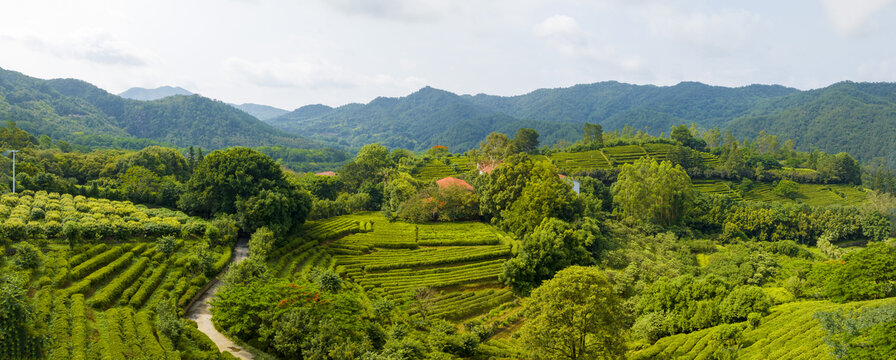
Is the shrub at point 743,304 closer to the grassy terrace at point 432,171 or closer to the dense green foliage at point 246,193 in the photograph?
the dense green foliage at point 246,193

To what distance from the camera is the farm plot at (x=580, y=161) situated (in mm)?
83150

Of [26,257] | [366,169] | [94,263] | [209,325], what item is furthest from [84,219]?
[366,169]

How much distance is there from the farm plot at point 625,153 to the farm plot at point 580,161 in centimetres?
217

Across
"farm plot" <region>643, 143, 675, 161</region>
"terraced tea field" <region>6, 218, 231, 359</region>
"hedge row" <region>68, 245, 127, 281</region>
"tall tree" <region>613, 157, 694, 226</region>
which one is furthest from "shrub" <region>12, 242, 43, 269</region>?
"farm plot" <region>643, 143, 675, 161</region>

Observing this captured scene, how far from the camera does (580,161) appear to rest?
86.9 metres

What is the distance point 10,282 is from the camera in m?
17.4

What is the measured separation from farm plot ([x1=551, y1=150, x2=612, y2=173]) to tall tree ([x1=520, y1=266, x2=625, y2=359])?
6009cm

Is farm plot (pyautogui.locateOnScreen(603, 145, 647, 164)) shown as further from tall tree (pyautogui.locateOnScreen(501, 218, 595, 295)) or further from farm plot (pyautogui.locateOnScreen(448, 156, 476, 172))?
tall tree (pyautogui.locateOnScreen(501, 218, 595, 295))

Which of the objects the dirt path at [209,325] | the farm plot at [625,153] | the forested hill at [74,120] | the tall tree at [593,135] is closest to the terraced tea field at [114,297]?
the dirt path at [209,325]

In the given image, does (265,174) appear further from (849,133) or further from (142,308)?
(849,133)

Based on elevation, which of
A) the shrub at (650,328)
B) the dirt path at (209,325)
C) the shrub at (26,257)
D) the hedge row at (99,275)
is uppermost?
the shrub at (26,257)

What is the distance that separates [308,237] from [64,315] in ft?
74.3

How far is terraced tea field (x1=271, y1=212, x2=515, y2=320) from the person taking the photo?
115 feet

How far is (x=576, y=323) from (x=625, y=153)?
78.6m
